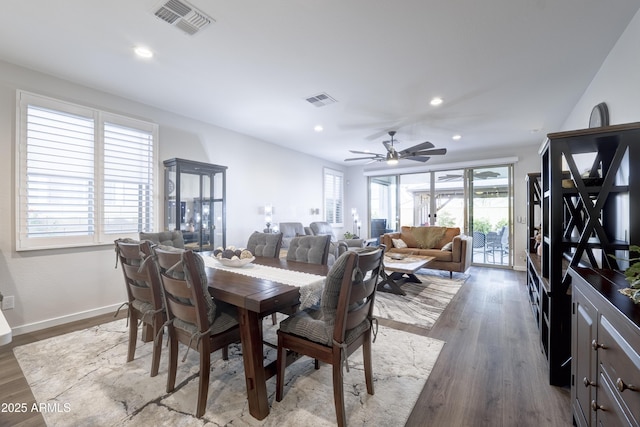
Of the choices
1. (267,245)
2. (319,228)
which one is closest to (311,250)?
(267,245)

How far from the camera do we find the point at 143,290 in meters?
2.10

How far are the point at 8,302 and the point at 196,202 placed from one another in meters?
2.13

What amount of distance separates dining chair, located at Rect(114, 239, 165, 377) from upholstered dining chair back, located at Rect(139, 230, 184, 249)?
57cm

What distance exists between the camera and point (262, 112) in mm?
4059

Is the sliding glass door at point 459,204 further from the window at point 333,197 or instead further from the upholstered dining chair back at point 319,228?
the upholstered dining chair back at point 319,228

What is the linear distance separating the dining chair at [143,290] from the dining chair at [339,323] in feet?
3.01

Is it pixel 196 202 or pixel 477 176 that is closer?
pixel 196 202

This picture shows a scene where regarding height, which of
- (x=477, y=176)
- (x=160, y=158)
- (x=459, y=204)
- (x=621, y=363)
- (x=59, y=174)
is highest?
(x=477, y=176)

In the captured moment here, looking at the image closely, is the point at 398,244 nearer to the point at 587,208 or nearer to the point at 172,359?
the point at 587,208

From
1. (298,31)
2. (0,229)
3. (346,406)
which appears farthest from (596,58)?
(0,229)

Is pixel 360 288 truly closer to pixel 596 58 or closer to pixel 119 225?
pixel 596 58

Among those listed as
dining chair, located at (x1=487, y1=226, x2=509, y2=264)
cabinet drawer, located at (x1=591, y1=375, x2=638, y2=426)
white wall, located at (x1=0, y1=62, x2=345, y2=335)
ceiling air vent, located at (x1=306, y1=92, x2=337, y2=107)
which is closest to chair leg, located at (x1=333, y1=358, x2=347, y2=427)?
cabinet drawer, located at (x1=591, y1=375, x2=638, y2=426)

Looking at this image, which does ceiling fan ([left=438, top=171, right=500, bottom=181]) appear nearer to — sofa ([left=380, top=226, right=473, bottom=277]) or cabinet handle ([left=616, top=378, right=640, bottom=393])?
sofa ([left=380, top=226, right=473, bottom=277])

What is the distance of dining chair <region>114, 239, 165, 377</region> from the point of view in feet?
6.45
